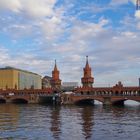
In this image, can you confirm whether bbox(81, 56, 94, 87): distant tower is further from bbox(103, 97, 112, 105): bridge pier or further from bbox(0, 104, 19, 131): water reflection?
bbox(0, 104, 19, 131): water reflection

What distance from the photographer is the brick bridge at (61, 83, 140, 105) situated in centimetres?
16021

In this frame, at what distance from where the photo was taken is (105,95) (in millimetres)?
163625

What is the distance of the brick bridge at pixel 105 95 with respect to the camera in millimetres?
160212

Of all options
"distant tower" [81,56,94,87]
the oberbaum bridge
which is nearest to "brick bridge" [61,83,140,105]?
the oberbaum bridge

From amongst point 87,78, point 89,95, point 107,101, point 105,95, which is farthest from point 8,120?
point 87,78

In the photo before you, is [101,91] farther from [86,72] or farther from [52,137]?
[52,137]

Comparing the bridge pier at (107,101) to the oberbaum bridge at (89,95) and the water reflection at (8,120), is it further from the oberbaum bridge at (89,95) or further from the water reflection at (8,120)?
the water reflection at (8,120)

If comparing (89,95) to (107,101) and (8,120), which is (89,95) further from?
(8,120)

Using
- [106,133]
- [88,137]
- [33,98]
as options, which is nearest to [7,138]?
[88,137]

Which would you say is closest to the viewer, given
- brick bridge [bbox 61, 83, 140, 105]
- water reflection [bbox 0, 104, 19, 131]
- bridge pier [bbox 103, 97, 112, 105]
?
water reflection [bbox 0, 104, 19, 131]

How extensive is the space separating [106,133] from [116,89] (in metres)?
110

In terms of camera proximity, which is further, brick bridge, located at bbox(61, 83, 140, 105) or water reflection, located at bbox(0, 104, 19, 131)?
brick bridge, located at bbox(61, 83, 140, 105)

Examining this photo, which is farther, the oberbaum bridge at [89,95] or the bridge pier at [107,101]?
the bridge pier at [107,101]

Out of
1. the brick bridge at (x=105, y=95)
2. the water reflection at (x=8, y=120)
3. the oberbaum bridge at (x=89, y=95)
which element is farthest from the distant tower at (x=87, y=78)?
the water reflection at (x=8, y=120)
